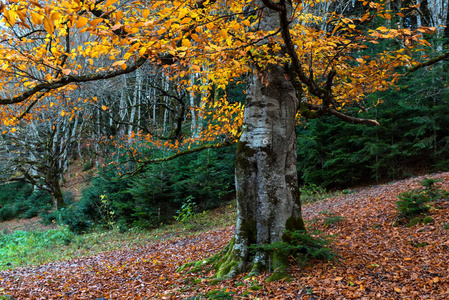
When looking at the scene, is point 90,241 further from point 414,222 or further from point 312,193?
point 414,222

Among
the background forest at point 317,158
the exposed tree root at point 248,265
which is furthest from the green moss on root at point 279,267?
the background forest at point 317,158

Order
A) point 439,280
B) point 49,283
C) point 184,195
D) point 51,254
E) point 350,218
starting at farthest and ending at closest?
point 184,195, point 51,254, point 350,218, point 49,283, point 439,280

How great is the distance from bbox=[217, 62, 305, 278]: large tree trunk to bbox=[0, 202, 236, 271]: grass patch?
5437 millimetres

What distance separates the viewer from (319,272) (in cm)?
381

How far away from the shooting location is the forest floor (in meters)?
3.35

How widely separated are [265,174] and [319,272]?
4.84ft

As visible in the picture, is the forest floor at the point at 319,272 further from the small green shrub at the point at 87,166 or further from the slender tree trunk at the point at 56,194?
the small green shrub at the point at 87,166

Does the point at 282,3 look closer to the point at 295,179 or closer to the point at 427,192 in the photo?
the point at 295,179

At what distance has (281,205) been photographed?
4.39 meters

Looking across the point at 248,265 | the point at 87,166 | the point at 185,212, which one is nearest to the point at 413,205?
the point at 248,265

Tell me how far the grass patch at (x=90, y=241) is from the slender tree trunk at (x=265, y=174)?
5.43 metres

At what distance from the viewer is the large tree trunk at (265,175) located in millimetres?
4348

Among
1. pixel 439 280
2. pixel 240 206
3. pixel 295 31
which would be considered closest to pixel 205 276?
pixel 240 206

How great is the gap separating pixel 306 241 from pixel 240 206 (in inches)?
41.4
